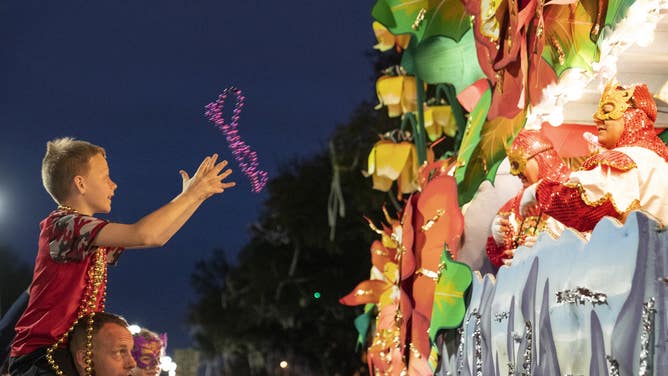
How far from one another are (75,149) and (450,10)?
18.6 feet

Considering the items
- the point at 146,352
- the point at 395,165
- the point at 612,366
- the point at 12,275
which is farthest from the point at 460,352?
the point at 12,275

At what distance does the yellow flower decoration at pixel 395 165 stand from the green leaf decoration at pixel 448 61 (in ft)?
6.47

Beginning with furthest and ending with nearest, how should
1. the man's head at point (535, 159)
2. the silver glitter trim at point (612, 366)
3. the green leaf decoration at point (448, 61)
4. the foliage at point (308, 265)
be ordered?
the foliage at point (308, 265) < the green leaf decoration at point (448, 61) < the man's head at point (535, 159) < the silver glitter trim at point (612, 366)

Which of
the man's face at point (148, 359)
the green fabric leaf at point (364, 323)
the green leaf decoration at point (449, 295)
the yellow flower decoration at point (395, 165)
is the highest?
the man's face at point (148, 359)

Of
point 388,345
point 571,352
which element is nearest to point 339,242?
point 388,345

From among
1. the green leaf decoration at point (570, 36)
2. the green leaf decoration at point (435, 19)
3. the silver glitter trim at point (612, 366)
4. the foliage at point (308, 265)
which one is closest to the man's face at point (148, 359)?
the silver glitter trim at point (612, 366)

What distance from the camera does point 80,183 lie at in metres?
5.31

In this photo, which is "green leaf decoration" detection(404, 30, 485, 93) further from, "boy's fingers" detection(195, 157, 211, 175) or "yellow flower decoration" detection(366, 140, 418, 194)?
"boy's fingers" detection(195, 157, 211, 175)

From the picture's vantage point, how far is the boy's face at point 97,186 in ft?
17.5

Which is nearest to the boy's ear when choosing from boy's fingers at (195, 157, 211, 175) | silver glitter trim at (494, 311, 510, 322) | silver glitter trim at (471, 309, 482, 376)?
boy's fingers at (195, 157, 211, 175)

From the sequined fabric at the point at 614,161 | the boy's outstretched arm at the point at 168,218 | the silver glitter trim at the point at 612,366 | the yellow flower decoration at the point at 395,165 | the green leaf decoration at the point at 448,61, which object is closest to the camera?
the boy's outstretched arm at the point at 168,218

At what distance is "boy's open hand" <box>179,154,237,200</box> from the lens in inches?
201

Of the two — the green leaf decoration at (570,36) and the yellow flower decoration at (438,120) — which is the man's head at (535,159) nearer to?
the green leaf decoration at (570,36)

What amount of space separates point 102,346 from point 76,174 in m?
0.78
